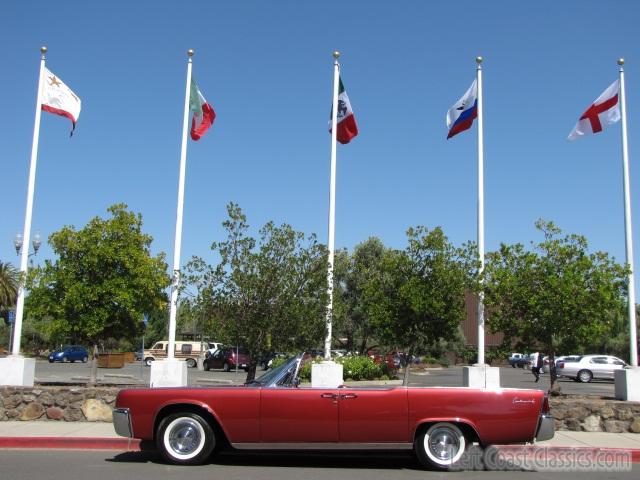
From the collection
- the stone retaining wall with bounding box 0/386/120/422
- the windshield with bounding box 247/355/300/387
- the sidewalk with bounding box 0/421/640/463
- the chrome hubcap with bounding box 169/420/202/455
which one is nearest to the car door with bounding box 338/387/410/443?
the windshield with bounding box 247/355/300/387

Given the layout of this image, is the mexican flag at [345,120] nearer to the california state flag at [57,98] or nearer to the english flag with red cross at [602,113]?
the english flag with red cross at [602,113]

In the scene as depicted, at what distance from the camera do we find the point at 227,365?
37500mm

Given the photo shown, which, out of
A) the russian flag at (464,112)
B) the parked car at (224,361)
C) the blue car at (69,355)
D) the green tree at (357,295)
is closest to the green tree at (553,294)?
the russian flag at (464,112)

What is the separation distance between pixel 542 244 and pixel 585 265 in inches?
40.2

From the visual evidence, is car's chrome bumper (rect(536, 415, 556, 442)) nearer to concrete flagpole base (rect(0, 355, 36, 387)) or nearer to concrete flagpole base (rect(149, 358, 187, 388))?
concrete flagpole base (rect(149, 358, 187, 388))

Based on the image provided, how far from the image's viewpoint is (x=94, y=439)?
399 inches

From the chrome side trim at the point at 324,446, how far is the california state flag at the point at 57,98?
10.2 meters

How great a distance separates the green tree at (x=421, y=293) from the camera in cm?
1530

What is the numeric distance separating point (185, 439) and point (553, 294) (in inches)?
333

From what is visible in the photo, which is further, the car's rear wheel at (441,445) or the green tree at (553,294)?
the green tree at (553,294)

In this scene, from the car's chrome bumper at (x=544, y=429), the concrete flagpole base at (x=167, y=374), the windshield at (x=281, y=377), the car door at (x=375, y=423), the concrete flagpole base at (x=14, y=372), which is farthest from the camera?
the concrete flagpole base at (x=167, y=374)

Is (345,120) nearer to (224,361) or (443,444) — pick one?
(443,444)

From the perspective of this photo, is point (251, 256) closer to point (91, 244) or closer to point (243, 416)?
point (91, 244)

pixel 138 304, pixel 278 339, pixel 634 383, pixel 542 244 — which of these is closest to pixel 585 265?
pixel 542 244
